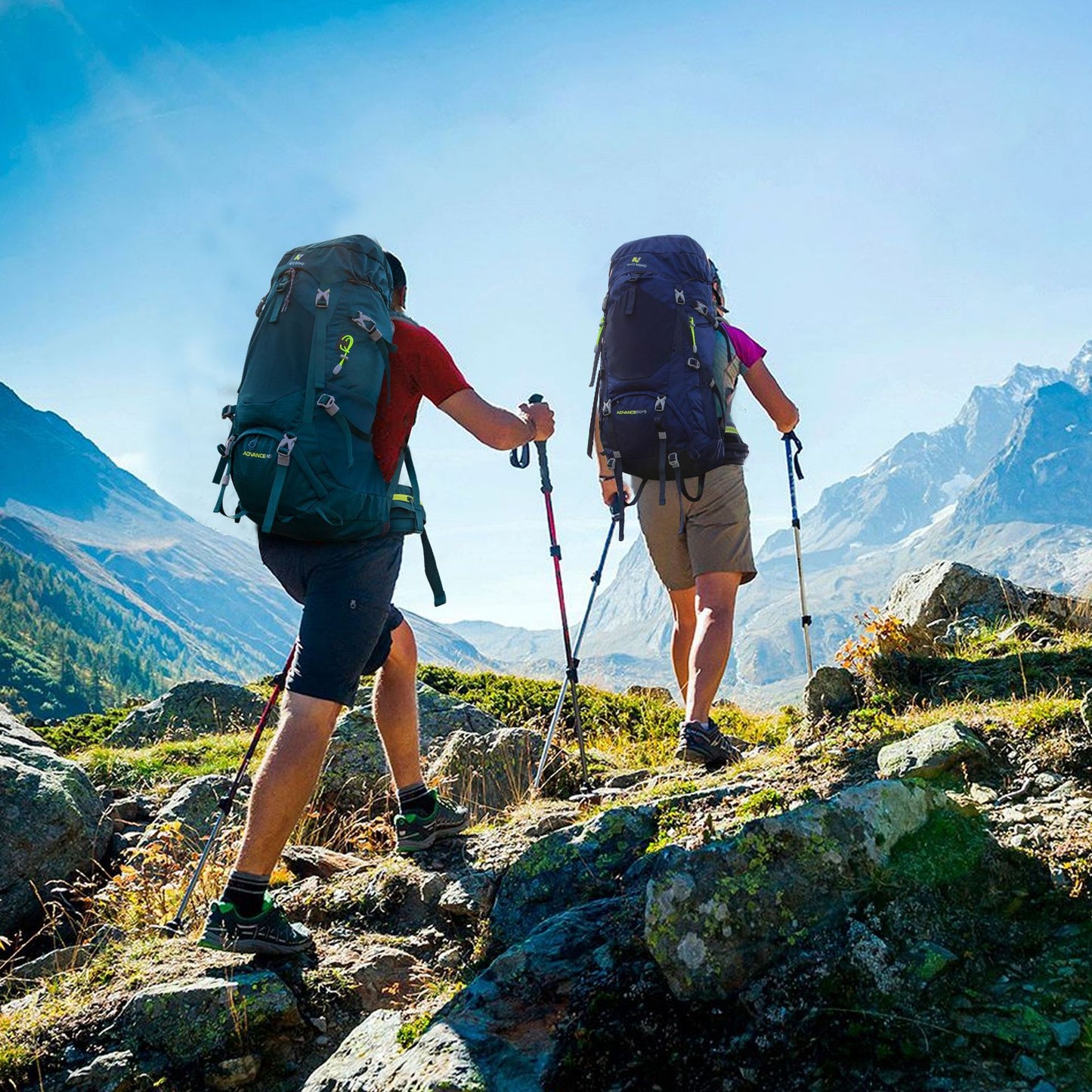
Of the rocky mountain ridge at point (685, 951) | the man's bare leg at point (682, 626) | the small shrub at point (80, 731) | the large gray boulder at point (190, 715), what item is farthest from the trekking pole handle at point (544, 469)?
the small shrub at point (80, 731)

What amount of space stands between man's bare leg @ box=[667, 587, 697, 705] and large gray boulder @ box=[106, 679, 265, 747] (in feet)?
26.8

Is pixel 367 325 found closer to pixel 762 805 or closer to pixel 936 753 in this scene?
pixel 762 805

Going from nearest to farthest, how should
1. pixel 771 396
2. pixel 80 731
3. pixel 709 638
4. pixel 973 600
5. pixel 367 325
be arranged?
pixel 367 325 < pixel 709 638 < pixel 771 396 < pixel 973 600 < pixel 80 731

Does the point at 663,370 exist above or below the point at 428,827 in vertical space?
above

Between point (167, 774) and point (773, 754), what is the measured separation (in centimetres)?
777

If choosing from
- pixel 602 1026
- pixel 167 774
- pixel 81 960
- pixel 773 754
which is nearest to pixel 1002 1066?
pixel 602 1026

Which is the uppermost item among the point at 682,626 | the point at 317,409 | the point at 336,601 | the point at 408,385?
the point at 408,385

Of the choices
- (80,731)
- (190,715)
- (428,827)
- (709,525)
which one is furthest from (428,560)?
(80,731)

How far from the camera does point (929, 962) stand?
256 centimetres

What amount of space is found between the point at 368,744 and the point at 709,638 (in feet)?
13.2

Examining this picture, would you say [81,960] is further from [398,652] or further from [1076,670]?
[1076,670]

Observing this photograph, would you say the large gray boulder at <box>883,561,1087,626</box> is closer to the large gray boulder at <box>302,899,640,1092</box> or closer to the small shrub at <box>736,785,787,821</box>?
the small shrub at <box>736,785,787,821</box>

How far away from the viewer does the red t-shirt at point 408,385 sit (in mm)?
4590

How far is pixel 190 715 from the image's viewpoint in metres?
13.5
